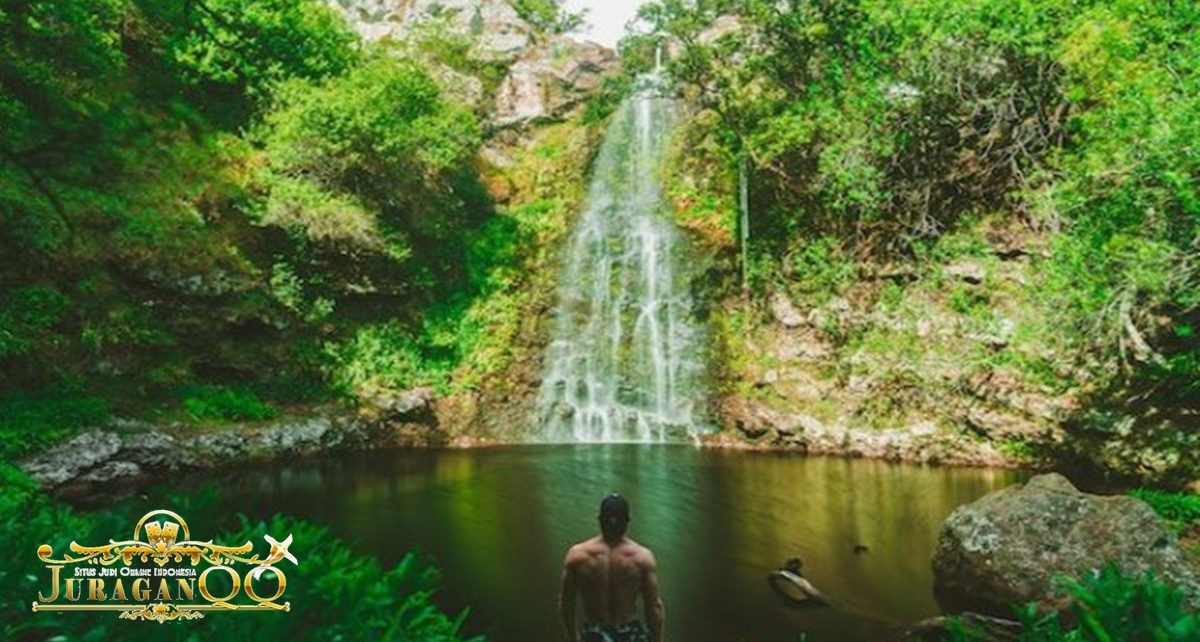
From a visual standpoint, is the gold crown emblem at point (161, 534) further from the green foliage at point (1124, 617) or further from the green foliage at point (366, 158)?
the green foliage at point (366, 158)

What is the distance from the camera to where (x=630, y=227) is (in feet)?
102

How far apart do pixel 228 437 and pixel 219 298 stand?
4494 mm

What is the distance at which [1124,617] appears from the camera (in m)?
3.57

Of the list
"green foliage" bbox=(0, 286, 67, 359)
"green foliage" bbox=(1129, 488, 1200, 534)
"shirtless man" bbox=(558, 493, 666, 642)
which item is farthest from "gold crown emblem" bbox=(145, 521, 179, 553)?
"green foliage" bbox=(0, 286, 67, 359)

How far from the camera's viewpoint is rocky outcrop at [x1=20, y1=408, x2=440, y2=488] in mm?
15430

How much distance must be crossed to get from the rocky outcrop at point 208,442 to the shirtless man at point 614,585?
13.7 m

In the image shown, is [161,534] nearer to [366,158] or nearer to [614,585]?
[614,585]

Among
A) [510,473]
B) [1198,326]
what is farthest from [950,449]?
[510,473]

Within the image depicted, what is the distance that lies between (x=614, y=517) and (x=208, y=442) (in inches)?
638

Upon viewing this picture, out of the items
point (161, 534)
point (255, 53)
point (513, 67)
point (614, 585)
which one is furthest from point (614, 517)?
point (513, 67)

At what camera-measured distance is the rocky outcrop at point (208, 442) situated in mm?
15430

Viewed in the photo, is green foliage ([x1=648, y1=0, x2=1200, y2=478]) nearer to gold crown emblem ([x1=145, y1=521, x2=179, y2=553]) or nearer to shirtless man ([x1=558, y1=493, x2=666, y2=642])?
shirtless man ([x1=558, y1=493, x2=666, y2=642])

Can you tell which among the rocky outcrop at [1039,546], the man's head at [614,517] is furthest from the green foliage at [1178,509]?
the man's head at [614,517]

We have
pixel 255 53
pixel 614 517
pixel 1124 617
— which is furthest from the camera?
pixel 255 53
